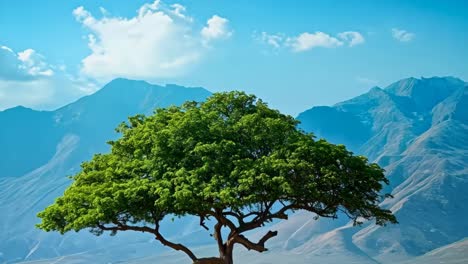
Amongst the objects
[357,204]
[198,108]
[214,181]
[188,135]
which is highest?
[198,108]

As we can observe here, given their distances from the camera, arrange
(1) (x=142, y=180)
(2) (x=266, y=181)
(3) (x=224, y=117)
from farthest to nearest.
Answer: (3) (x=224, y=117), (1) (x=142, y=180), (2) (x=266, y=181)

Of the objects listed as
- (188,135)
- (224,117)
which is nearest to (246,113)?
(224,117)

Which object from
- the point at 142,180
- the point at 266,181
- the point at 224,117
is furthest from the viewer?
the point at 224,117

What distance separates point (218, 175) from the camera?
20.6m

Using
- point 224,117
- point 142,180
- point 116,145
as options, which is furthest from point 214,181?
point 116,145

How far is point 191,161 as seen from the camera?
70.6 ft

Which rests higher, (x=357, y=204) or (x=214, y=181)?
(x=214, y=181)

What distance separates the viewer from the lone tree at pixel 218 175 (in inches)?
805

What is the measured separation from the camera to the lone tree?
20438 millimetres

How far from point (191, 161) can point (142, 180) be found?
1.75 metres

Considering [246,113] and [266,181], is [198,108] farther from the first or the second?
[266,181]

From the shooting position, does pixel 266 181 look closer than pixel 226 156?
Yes

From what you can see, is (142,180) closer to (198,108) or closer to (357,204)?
(198,108)

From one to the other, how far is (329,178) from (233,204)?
324 cm
